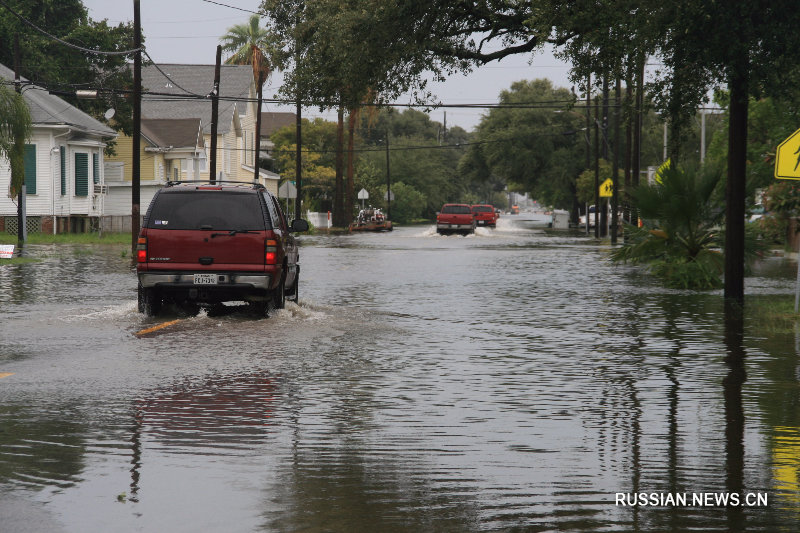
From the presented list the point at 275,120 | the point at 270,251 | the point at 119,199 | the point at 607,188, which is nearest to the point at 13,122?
the point at 270,251

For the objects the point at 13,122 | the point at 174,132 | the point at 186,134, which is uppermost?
the point at 174,132

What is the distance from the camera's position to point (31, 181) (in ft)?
159

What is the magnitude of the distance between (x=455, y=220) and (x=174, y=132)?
53.8 feet

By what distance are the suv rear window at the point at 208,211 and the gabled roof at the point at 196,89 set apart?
56.5 m

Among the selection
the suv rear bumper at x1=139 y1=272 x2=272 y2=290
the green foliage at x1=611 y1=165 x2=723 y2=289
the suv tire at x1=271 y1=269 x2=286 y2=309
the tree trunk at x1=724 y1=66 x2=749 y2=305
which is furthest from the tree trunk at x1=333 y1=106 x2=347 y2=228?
the suv rear bumper at x1=139 y1=272 x2=272 y2=290

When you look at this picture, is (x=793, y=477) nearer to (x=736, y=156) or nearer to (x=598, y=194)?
(x=736, y=156)

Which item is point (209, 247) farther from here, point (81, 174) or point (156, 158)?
point (156, 158)

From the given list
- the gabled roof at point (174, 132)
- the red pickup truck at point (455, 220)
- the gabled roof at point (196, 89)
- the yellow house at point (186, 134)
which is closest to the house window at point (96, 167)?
the yellow house at point (186, 134)

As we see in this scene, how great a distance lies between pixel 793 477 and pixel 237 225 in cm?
1072

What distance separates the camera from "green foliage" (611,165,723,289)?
25.2 meters

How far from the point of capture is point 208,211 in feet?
55.1

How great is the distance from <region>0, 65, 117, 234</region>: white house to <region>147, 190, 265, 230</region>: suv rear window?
104 feet

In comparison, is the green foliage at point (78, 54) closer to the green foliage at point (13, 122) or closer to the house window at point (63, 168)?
the house window at point (63, 168)

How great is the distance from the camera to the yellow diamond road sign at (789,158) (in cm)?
1778
